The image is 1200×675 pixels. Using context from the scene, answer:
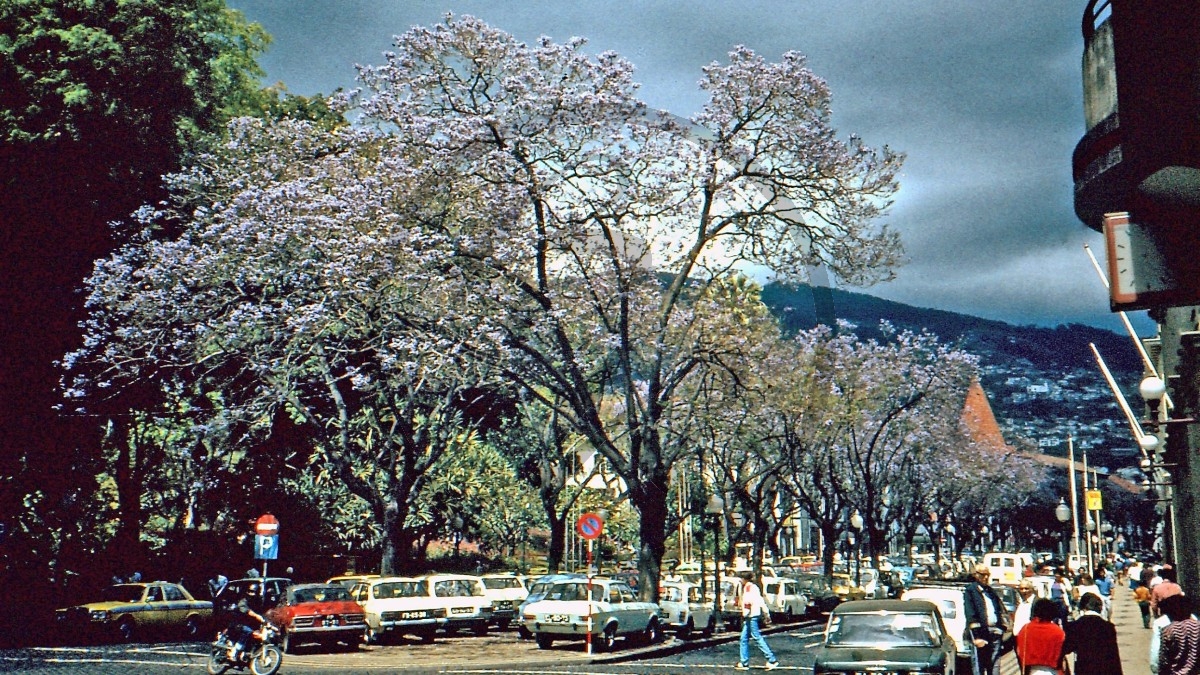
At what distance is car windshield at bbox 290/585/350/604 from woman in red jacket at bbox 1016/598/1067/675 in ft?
59.1

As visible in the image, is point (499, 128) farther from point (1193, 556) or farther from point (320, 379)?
point (1193, 556)

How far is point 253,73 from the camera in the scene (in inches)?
1719

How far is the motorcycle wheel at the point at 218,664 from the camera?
1870 cm

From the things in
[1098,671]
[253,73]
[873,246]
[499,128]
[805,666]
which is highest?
[253,73]

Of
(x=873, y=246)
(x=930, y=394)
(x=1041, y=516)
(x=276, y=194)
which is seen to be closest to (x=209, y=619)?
(x=276, y=194)

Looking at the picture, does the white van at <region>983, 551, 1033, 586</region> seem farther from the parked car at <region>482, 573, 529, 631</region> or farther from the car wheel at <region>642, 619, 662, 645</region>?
the car wheel at <region>642, 619, 662, 645</region>

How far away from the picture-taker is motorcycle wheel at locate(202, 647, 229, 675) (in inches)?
736

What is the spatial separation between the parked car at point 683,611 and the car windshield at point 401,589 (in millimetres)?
6155

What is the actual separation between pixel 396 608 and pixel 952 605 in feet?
45.2

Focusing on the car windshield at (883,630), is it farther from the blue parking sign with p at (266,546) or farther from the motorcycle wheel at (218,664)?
the blue parking sign with p at (266,546)

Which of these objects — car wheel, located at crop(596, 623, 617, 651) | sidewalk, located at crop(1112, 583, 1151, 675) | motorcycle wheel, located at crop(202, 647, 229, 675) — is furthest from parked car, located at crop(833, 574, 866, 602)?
motorcycle wheel, located at crop(202, 647, 229, 675)

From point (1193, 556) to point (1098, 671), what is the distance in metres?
12.0

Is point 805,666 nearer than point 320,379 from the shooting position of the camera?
Yes

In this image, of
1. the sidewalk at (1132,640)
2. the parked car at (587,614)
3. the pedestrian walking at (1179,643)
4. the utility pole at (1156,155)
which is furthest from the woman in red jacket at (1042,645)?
the parked car at (587,614)
